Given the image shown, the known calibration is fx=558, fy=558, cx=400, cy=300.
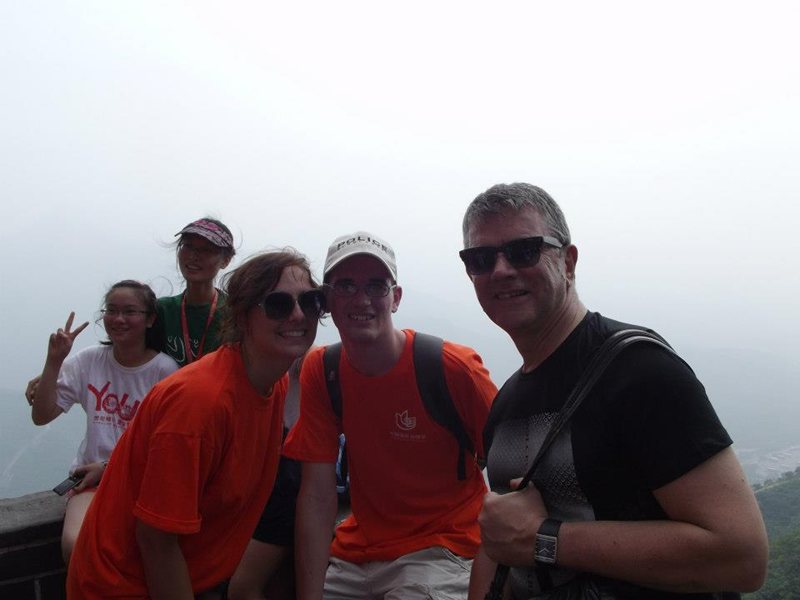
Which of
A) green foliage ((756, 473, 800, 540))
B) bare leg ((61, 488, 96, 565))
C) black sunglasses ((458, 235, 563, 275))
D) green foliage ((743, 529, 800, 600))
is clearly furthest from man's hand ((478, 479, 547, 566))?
green foliage ((756, 473, 800, 540))

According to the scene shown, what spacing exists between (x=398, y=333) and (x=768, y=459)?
128061mm

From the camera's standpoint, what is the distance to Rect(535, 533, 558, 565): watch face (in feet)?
5.84

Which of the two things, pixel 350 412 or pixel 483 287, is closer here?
pixel 483 287

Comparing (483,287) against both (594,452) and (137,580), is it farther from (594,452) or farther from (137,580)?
(137,580)

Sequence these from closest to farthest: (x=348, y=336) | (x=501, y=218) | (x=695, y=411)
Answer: (x=695, y=411) < (x=501, y=218) < (x=348, y=336)

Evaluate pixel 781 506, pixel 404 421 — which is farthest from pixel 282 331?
pixel 781 506

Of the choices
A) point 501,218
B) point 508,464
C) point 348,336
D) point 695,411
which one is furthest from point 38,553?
point 695,411

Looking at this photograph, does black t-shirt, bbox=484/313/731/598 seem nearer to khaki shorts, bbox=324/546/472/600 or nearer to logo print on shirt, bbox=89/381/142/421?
khaki shorts, bbox=324/546/472/600

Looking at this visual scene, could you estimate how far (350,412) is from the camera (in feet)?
11.2

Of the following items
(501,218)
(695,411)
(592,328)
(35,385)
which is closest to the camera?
(695,411)

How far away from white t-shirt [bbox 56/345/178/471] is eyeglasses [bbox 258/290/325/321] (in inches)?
76.7

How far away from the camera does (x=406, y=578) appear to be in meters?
3.16

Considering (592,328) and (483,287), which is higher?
(483,287)

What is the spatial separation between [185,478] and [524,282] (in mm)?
1642
